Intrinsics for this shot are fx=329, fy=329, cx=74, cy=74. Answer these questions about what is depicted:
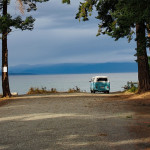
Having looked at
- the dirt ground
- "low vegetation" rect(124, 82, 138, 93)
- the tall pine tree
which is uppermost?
the tall pine tree

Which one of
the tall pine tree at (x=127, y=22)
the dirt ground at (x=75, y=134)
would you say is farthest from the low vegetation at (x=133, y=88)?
the dirt ground at (x=75, y=134)

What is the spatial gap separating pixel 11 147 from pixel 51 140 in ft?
3.66

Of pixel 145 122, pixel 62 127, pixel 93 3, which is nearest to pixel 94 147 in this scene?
pixel 62 127

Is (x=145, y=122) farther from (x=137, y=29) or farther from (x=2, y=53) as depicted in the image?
(x=2, y=53)

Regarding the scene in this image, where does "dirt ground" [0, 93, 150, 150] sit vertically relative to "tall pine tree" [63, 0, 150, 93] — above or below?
below

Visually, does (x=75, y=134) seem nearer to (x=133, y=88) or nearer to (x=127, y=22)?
(x=127, y=22)

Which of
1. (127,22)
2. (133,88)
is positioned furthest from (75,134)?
(133,88)

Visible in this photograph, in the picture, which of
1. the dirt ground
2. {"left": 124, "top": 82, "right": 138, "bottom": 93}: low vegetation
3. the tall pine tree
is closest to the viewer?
the dirt ground

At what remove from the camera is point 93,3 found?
87.9 feet

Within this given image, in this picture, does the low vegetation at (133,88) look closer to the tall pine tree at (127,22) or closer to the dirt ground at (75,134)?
the tall pine tree at (127,22)

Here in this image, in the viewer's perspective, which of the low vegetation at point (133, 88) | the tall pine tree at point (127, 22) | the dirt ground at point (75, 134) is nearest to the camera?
the dirt ground at point (75, 134)

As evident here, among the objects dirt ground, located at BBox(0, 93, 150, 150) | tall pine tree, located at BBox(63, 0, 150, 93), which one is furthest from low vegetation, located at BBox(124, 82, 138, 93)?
dirt ground, located at BBox(0, 93, 150, 150)

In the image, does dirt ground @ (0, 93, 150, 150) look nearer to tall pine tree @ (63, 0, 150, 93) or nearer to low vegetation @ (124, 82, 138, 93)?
tall pine tree @ (63, 0, 150, 93)

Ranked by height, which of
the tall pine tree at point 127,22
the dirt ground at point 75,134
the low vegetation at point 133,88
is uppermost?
the tall pine tree at point 127,22
